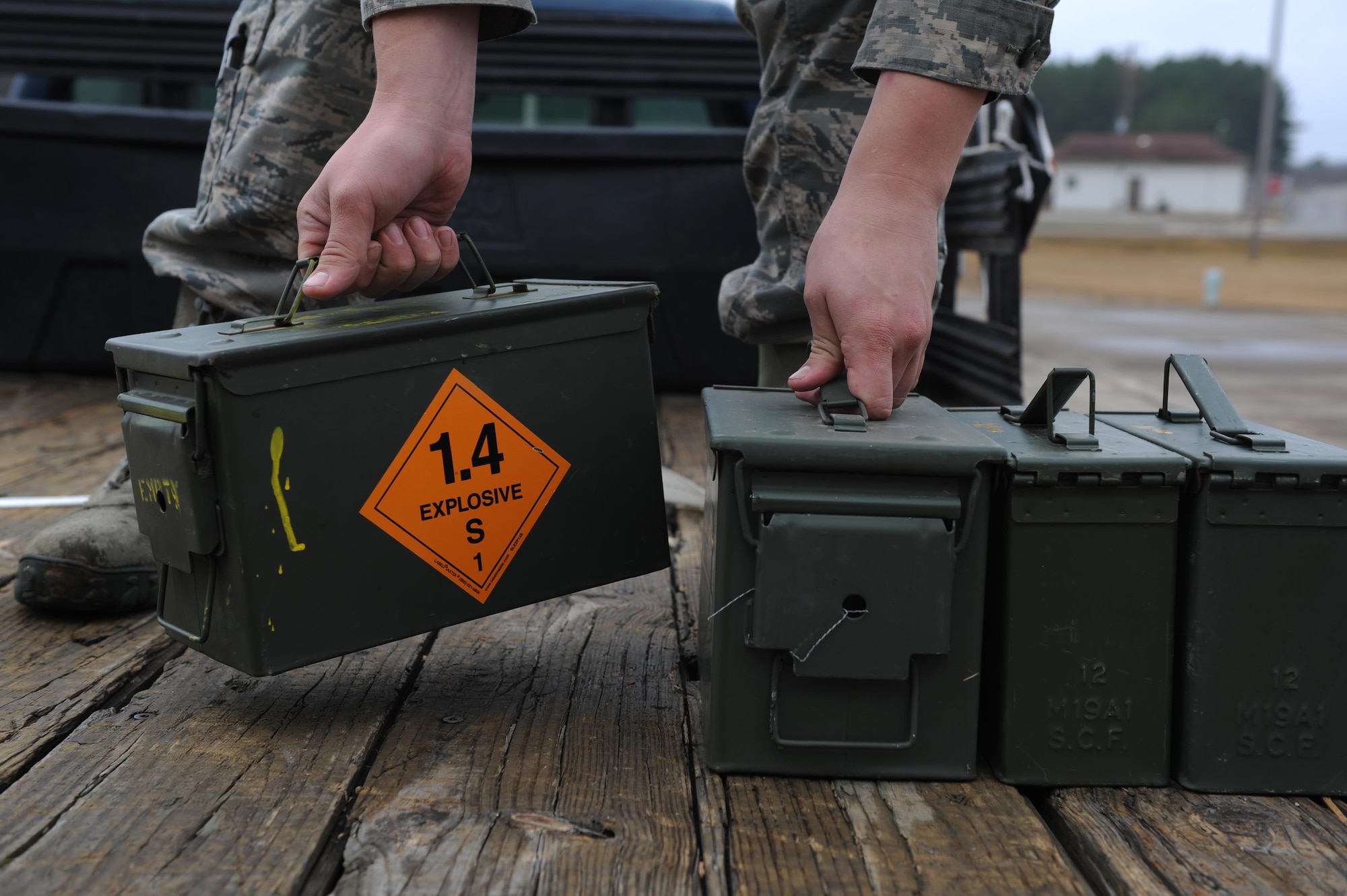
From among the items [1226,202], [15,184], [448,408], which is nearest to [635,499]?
[448,408]

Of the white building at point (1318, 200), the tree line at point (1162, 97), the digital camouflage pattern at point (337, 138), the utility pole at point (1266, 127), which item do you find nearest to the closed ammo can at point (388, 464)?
the digital camouflage pattern at point (337, 138)

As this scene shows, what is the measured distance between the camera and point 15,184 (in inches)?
131

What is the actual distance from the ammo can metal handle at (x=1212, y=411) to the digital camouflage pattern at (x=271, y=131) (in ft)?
3.56

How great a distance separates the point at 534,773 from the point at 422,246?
62cm

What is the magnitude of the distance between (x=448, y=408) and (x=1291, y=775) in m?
0.91

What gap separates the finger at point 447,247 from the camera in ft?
4.61

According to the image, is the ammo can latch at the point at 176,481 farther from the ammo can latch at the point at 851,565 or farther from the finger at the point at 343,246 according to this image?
the ammo can latch at the point at 851,565

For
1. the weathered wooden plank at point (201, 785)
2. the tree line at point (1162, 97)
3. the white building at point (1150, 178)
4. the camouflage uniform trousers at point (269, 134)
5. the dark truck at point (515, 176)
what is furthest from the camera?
the tree line at point (1162, 97)

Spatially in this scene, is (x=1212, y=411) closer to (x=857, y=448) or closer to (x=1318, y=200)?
(x=857, y=448)

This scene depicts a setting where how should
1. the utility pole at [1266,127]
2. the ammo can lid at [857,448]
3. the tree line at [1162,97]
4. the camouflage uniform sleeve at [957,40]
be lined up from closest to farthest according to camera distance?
1. the ammo can lid at [857,448]
2. the camouflage uniform sleeve at [957,40]
3. the utility pole at [1266,127]
4. the tree line at [1162,97]

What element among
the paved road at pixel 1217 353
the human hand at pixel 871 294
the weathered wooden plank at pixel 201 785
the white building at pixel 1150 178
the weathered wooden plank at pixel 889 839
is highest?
the white building at pixel 1150 178

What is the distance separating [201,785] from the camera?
1.08 metres

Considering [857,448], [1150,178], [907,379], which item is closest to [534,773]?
[857,448]

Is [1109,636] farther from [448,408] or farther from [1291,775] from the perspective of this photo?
[448,408]
